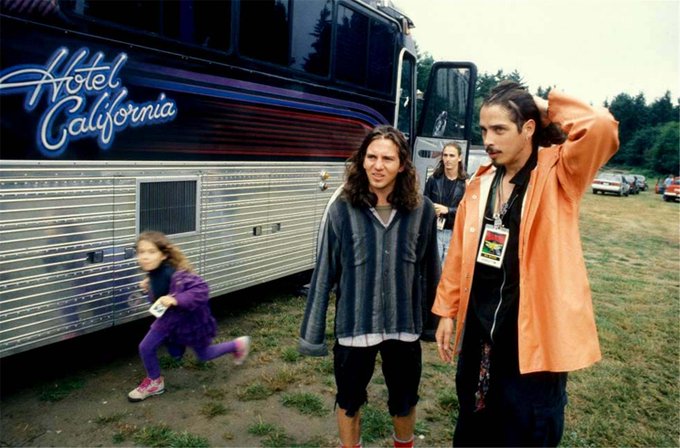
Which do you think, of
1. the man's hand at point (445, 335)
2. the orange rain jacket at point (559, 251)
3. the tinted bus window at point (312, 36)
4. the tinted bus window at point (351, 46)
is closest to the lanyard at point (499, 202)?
the orange rain jacket at point (559, 251)

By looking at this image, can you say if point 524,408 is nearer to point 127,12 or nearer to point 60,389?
point 60,389

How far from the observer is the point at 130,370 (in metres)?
4.46

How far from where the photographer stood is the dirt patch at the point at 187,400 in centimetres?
356

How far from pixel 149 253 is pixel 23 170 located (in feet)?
3.05

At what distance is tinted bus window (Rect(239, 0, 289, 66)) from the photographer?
4.98 m

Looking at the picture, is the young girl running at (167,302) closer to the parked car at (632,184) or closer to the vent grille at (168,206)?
the vent grille at (168,206)

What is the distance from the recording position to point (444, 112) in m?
7.79

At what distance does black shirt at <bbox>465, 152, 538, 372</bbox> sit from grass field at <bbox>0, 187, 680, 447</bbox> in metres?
1.50

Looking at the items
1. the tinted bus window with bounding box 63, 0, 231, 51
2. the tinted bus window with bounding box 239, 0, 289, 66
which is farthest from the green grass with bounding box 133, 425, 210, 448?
the tinted bus window with bounding box 239, 0, 289, 66

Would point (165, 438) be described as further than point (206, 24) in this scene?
No

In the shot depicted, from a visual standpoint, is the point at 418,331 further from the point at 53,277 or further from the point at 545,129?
the point at 53,277

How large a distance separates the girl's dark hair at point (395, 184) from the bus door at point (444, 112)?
183 inches

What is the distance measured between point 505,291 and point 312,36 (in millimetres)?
4160

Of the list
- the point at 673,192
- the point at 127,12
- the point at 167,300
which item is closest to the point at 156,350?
the point at 167,300
